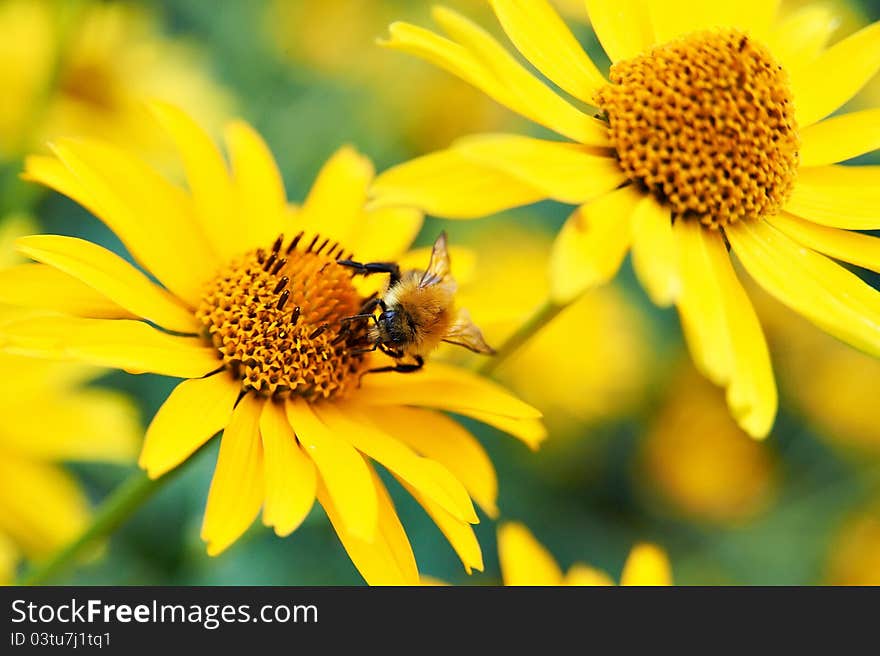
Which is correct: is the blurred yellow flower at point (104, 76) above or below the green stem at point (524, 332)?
above

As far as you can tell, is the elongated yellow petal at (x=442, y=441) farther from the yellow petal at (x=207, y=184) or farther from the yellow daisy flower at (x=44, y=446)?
the yellow daisy flower at (x=44, y=446)

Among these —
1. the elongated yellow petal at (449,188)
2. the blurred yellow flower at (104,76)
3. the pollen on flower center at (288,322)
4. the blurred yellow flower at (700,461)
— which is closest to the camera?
the elongated yellow petal at (449,188)

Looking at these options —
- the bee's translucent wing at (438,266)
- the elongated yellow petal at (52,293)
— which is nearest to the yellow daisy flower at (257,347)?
the elongated yellow petal at (52,293)

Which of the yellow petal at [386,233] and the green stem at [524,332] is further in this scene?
the yellow petal at [386,233]

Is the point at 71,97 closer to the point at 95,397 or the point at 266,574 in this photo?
the point at 95,397

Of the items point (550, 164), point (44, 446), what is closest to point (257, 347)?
point (550, 164)

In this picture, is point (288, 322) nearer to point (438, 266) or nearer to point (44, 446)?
point (438, 266)
